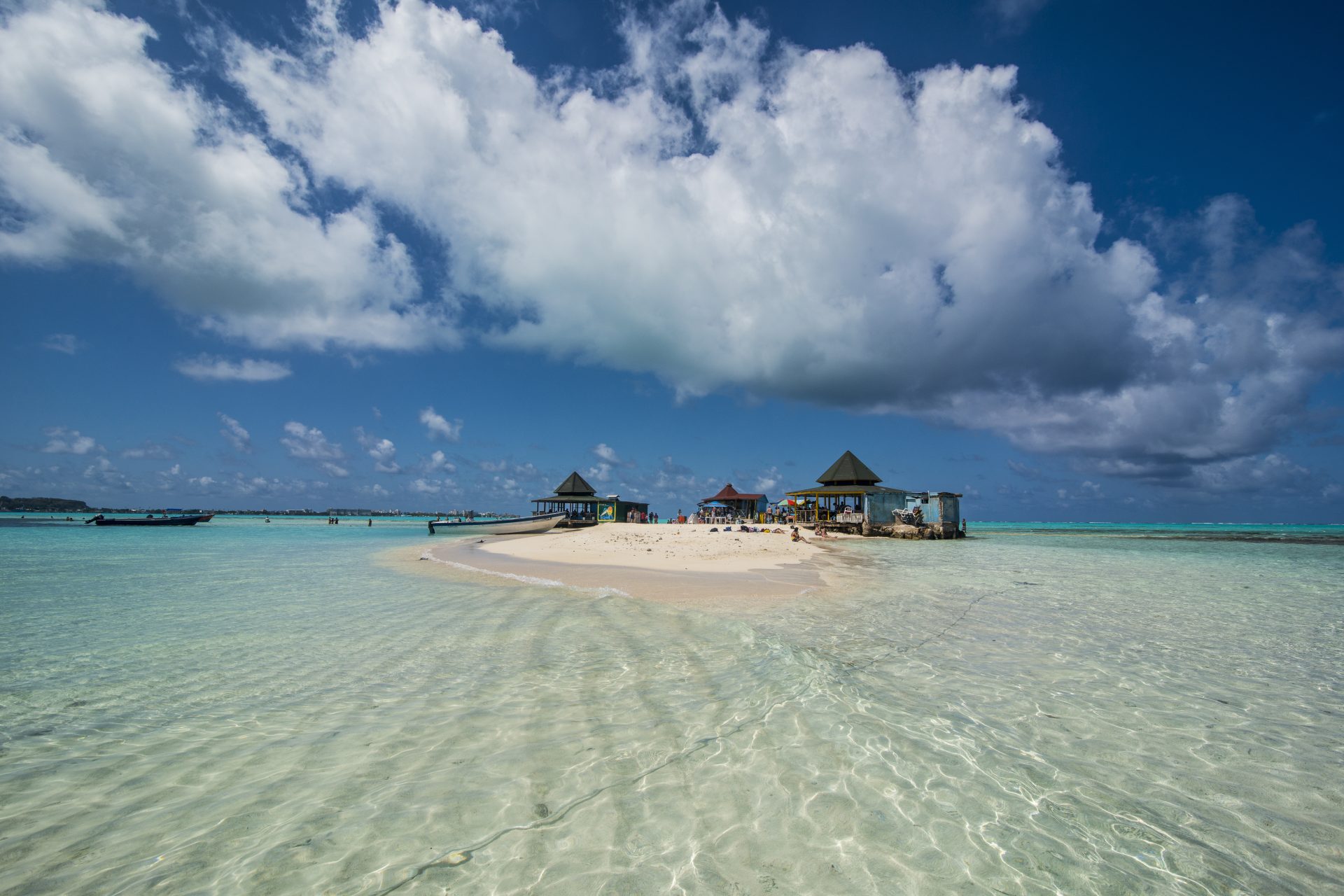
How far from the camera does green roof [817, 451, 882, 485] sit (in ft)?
143

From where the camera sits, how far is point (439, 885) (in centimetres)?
276

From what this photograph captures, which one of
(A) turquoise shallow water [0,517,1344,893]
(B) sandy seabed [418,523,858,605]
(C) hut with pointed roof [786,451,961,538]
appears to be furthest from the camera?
(C) hut with pointed roof [786,451,961,538]

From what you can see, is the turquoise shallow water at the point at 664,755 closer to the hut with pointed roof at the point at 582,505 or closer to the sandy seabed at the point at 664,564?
the sandy seabed at the point at 664,564

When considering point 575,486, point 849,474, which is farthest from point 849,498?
point 575,486

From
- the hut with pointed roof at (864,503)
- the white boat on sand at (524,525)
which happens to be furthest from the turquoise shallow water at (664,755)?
the white boat on sand at (524,525)

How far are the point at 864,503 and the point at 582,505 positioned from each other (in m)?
29.6

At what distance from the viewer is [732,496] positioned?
181 ft

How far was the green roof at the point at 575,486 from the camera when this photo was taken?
2114 inches

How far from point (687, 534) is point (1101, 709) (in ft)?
97.6

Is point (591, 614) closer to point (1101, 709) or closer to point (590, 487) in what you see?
point (1101, 709)

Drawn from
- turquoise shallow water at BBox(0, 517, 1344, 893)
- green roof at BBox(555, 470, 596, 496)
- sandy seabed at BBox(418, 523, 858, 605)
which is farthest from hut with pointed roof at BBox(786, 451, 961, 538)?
turquoise shallow water at BBox(0, 517, 1344, 893)

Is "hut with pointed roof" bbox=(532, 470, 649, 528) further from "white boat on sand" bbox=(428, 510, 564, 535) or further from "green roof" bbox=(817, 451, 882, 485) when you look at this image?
"green roof" bbox=(817, 451, 882, 485)

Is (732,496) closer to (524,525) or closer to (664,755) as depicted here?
(524,525)

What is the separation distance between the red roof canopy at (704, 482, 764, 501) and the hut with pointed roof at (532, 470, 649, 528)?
10.5 metres
